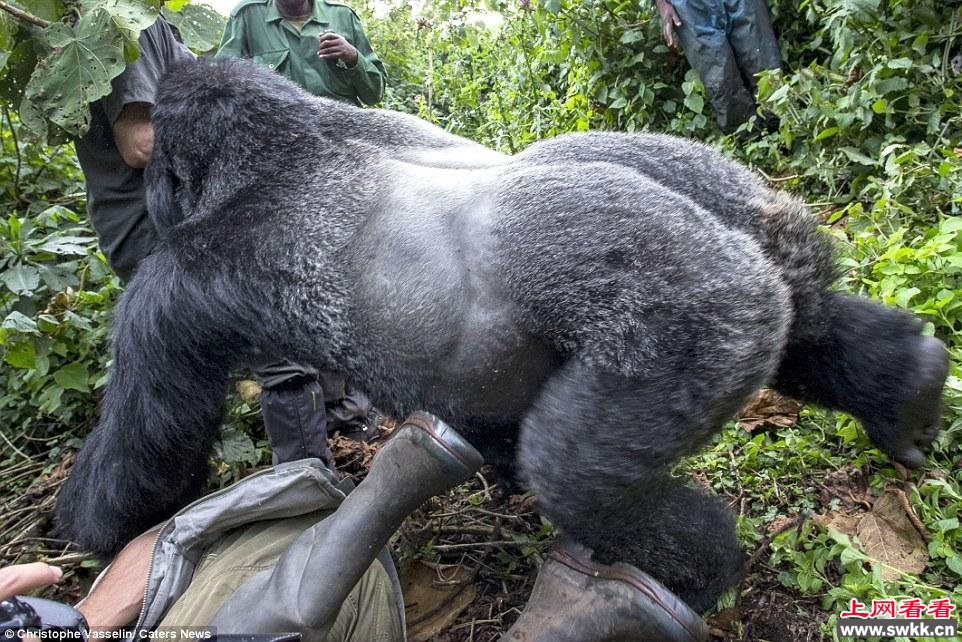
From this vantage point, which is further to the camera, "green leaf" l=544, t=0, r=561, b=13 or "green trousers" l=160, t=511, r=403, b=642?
"green leaf" l=544, t=0, r=561, b=13

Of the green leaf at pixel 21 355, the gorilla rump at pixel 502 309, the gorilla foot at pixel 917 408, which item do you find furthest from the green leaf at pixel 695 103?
the green leaf at pixel 21 355

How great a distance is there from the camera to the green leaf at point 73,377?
11.2 feet

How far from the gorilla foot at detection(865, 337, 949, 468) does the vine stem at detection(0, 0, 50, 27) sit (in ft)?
9.74

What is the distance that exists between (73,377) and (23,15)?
1.42m

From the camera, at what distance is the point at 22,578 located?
197 centimetres

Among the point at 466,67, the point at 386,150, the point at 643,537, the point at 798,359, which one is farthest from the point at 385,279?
the point at 466,67

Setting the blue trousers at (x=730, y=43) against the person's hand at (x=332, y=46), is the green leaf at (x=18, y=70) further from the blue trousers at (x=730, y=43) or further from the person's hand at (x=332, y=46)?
the blue trousers at (x=730, y=43)

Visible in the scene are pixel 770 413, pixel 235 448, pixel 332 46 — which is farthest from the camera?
pixel 332 46

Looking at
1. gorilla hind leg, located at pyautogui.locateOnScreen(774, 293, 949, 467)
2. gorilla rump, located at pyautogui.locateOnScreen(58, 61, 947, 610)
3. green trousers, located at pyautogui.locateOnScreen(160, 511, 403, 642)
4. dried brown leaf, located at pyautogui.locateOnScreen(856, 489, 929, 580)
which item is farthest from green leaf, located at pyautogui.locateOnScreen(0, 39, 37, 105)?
dried brown leaf, located at pyautogui.locateOnScreen(856, 489, 929, 580)

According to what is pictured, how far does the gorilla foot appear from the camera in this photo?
2285 millimetres

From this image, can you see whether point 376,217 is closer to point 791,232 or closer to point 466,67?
point 791,232

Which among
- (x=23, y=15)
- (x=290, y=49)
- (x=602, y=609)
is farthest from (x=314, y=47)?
(x=602, y=609)

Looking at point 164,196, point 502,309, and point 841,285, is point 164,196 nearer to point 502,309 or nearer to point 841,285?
point 502,309

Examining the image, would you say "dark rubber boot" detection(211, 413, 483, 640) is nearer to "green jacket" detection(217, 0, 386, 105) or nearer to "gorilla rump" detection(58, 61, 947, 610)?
"gorilla rump" detection(58, 61, 947, 610)
